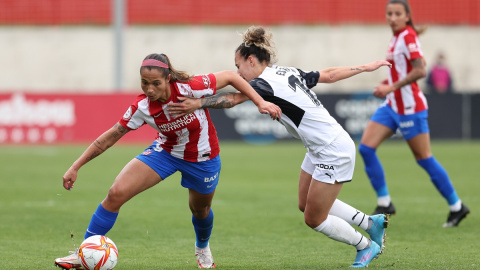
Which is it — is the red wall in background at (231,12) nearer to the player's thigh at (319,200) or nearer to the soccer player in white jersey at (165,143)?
the soccer player in white jersey at (165,143)

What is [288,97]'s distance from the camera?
6.29 m

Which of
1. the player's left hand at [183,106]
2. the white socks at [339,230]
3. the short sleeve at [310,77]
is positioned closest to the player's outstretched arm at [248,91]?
the player's left hand at [183,106]

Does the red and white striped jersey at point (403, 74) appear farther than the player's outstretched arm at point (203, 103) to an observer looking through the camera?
Yes

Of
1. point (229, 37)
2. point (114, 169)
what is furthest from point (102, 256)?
point (229, 37)

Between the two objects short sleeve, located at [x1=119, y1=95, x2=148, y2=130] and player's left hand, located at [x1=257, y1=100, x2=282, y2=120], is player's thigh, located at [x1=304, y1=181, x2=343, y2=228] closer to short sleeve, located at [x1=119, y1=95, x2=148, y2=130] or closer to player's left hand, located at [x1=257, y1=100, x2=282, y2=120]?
player's left hand, located at [x1=257, y1=100, x2=282, y2=120]

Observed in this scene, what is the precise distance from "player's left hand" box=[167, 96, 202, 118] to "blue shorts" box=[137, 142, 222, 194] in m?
0.46

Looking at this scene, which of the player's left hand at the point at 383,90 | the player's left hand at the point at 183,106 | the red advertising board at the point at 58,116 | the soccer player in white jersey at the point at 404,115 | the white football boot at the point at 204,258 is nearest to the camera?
the player's left hand at the point at 183,106

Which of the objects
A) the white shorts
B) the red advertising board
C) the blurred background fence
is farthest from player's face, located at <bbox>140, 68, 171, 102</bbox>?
the blurred background fence

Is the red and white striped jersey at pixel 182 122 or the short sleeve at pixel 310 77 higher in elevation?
the short sleeve at pixel 310 77

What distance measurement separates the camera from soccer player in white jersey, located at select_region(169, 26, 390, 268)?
6.31 m

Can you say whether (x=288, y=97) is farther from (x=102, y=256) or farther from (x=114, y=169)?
(x=114, y=169)

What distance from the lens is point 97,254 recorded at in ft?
20.0

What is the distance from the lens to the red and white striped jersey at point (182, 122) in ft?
20.7

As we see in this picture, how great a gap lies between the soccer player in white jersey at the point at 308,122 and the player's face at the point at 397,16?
10.1ft
